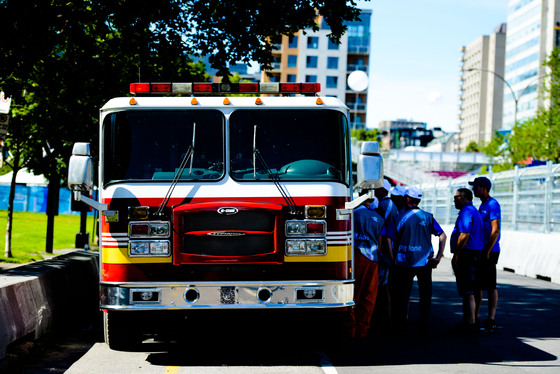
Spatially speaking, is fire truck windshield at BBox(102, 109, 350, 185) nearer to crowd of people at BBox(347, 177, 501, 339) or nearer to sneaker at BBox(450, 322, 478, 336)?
crowd of people at BBox(347, 177, 501, 339)

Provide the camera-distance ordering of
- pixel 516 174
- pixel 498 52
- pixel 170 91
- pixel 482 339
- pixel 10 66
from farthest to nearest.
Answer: pixel 498 52 → pixel 516 174 → pixel 10 66 → pixel 482 339 → pixel 170 91

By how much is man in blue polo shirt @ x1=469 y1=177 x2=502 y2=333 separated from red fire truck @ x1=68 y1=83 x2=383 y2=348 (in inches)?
101

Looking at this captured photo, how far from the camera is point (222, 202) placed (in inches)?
322

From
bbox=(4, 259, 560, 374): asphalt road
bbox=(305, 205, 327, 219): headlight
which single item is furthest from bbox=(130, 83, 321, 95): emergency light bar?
bbox=(4, 259, 560, 374): asphalt road

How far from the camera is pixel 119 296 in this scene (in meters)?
8.13

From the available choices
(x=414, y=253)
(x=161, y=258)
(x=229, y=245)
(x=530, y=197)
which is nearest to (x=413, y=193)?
(x=414, y=253)

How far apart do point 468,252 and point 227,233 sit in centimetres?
352

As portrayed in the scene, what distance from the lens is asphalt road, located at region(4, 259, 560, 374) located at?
26.9 ft

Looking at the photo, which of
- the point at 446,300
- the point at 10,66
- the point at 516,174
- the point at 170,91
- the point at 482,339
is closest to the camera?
the point at 170,91

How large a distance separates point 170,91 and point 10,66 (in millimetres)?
5819

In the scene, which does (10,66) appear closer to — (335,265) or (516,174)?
(335,265)

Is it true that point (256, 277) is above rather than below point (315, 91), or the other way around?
below

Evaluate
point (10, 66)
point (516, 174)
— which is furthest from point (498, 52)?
point (10, 66)

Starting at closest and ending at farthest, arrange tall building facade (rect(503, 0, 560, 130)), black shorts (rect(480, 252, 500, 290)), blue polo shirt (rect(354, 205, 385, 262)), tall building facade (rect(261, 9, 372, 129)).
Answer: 1. blue polo shirt (rect(354, 205, 385, 262))
2. black shorts (rect(480, 252, 500, 290))
3. tall building facade (rect(261, 9, 372, 129))
4. tall building facade (rect(503, 0, 560, 130))
